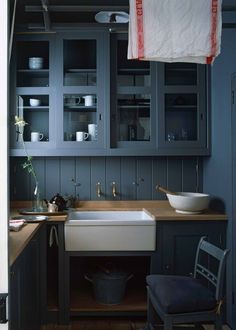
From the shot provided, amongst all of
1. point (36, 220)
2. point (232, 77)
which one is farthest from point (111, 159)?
point (232, 77)

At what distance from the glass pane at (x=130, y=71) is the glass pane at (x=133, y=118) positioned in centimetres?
12

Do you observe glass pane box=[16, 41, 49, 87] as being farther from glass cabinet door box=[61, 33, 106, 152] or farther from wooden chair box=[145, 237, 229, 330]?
wooden chair box=[145, 237, 229, 330]

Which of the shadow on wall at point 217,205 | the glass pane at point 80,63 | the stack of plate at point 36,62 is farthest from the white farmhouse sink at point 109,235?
the stack of plate at point 36,62

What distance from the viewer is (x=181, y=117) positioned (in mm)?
3336

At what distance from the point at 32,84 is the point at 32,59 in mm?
212

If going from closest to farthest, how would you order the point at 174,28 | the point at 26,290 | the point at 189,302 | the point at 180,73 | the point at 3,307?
the point at 3,307 → the point at 174,28 → the point at 189,302 → the point at 26,290 → the point at 180,73

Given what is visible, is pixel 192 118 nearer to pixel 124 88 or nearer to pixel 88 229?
pixel 124 88

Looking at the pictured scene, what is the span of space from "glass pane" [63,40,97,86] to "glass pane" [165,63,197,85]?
0.63 m

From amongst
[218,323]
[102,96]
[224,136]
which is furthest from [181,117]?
[218,323]

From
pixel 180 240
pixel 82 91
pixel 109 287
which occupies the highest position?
pixel 82 91

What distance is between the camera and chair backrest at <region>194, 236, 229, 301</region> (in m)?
2.04

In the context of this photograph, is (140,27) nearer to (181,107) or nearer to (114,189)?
(181,107)

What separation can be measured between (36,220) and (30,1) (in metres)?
1.60

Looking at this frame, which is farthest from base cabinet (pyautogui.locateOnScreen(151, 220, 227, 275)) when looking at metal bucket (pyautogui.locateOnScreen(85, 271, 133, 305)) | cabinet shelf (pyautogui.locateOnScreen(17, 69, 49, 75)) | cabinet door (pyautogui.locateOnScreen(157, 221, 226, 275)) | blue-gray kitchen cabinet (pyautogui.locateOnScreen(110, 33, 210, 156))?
cabinet shelf (pyautogui.locateOnScreen(17, 69, 49, 75))
